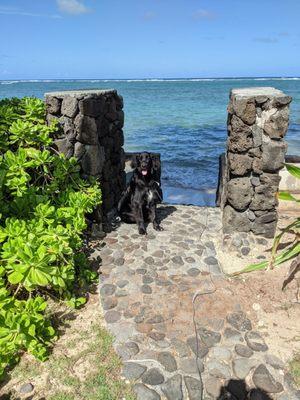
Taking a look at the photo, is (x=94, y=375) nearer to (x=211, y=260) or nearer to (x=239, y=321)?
(x=239, y=321)

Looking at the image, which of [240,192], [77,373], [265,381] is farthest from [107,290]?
[240,192]

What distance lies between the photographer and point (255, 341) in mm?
3777

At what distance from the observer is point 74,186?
5.66 m

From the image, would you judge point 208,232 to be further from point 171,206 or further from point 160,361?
point 160,361

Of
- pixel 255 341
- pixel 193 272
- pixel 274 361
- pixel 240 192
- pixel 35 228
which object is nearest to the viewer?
pixel 274 361

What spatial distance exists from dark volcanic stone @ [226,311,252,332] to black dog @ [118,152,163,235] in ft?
8.47

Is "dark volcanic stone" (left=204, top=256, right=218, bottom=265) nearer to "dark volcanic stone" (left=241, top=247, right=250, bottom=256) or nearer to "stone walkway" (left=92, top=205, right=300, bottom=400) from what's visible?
"stone walkway" (left=92, top=205, right=300, bottom=400)

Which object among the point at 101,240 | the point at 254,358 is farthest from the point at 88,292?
the point at 254,358

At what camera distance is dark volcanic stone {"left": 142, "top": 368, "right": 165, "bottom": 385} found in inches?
129

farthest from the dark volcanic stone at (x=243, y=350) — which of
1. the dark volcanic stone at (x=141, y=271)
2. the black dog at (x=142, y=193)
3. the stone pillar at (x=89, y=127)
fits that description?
the stone pillar at (x=89, y=127)

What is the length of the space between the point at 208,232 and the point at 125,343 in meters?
3.06

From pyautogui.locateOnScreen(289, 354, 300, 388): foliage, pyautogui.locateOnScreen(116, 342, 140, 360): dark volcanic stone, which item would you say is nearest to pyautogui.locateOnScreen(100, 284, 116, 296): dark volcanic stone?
pyautogui.locateOnScreen(116, 342, 140, 360): dark volcanic stone

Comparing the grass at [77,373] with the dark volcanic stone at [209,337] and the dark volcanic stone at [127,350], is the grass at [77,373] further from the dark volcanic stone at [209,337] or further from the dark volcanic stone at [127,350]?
the dark volcanic stone at [209,337]

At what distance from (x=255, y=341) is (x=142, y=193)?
11.3 ft
